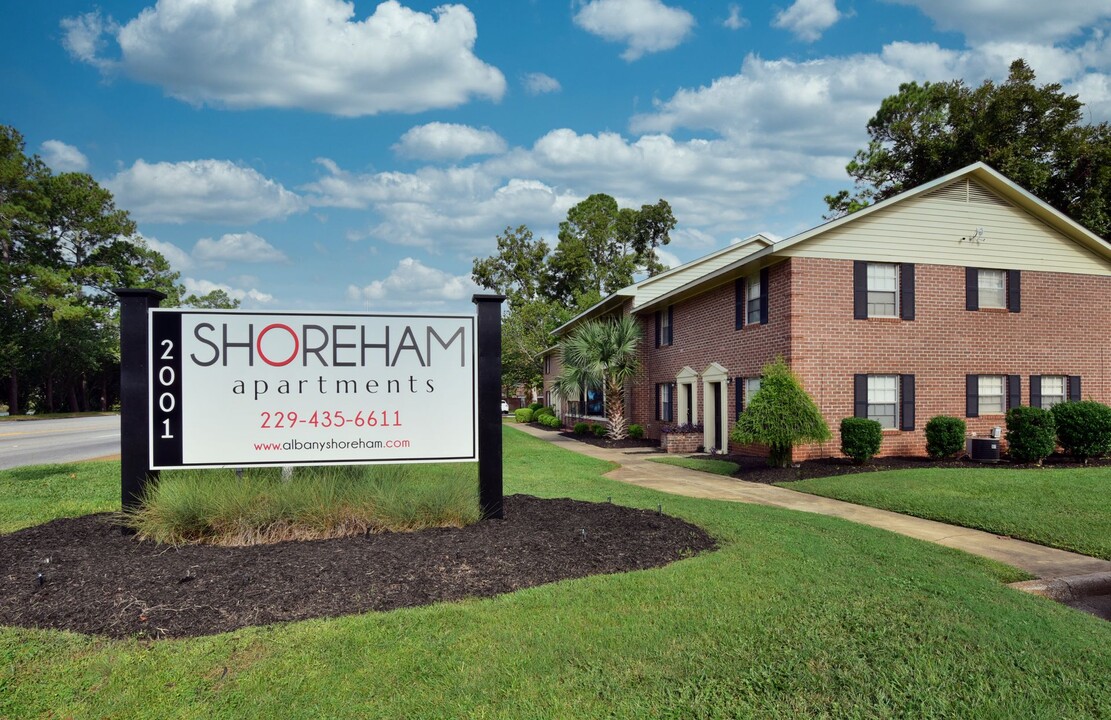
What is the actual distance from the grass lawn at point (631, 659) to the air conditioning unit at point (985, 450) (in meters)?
11.9

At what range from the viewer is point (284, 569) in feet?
18.9

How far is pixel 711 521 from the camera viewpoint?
8156 mm

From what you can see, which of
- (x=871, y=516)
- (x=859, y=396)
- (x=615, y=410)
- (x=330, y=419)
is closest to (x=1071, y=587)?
(x=871, y=516)

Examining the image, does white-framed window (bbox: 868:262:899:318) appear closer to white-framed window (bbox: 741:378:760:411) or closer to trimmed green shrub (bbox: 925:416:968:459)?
trimmed green shrub (bbox: 925:416:968:459)

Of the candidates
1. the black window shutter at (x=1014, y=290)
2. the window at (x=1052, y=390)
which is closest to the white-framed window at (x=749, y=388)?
the black window shutter at (x=1014, y=290)

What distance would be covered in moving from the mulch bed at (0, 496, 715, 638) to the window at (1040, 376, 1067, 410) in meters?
15.8

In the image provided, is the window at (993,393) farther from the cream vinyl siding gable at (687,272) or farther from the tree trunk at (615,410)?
the tree trunk at (615,410)

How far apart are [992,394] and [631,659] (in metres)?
17.5

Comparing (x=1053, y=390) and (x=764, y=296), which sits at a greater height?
(x=764, y=296)

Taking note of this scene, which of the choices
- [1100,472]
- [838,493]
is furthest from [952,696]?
[1100,472]

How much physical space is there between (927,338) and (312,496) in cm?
1540

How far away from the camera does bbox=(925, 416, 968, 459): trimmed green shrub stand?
53.2 feet

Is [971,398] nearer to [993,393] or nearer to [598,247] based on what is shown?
[993,393]

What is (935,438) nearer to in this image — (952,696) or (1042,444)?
(1042,444)
